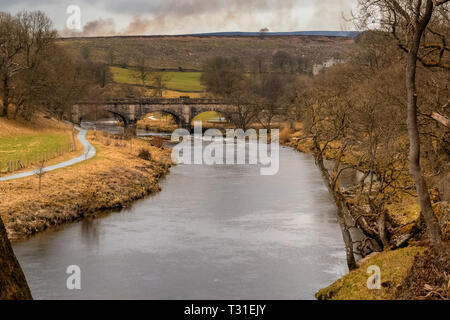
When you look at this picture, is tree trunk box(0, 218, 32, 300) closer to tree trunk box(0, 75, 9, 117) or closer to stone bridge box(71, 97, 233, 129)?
tree trunk box(0, 75, 9, 117)

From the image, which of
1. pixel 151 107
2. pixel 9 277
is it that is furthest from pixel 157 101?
pixel 9 277

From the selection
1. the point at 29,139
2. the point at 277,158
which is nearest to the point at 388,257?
the point at 277,158

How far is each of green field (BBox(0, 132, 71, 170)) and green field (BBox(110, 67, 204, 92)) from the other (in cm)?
8547

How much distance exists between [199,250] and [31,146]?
32.8 m

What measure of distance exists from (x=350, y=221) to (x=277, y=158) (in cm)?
3162

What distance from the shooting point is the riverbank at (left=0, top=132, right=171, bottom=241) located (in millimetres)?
31656

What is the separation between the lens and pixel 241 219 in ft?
114

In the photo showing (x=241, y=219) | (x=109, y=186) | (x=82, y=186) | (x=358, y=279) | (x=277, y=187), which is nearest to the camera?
(x=358, y=279)

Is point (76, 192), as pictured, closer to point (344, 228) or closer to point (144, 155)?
point (144, 155)

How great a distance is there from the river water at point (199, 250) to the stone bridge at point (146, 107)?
55.9 metres

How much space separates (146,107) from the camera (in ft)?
327
